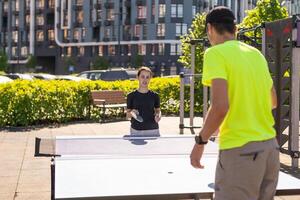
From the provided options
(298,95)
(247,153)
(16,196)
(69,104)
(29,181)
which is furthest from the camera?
(69,104)

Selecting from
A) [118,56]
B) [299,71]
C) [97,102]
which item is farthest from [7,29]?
[299,71]

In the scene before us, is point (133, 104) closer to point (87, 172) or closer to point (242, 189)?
point (87, 172)

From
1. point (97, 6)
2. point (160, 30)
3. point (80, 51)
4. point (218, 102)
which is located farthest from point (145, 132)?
point (80, 51)

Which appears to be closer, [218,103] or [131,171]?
[218,103]

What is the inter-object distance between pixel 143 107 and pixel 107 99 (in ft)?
32.3

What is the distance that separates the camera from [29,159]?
934 centimetres

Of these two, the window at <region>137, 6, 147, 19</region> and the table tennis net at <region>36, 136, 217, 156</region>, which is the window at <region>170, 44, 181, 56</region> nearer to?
the window at <region>137, 6, 147, 19</region>

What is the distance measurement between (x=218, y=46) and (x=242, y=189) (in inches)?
35.0

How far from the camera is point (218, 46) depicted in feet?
10.9

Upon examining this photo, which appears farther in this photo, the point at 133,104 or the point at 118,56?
the point at 118,56

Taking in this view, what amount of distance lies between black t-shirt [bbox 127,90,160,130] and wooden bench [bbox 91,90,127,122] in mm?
9215

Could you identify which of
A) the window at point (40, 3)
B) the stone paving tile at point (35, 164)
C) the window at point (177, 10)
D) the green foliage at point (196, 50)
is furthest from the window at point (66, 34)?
the stone paving tile at point (35, 164)

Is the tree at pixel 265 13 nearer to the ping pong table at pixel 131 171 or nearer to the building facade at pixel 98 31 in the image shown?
the ping pong table at pixel 131 171

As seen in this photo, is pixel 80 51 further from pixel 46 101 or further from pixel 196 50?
pixel 46 101
